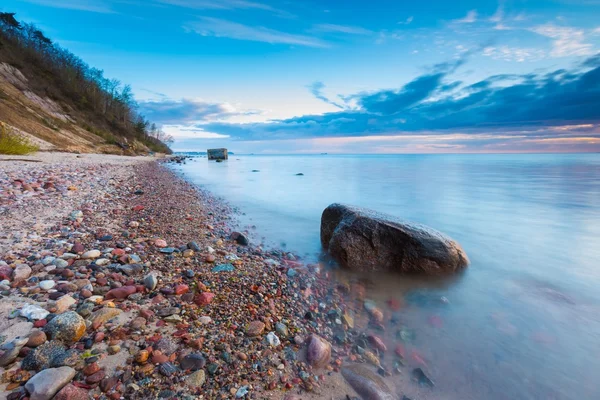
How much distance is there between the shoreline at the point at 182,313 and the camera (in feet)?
6.17

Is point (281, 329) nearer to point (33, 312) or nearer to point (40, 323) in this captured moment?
point (40, 323)

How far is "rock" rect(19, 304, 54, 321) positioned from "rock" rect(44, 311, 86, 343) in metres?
0.22

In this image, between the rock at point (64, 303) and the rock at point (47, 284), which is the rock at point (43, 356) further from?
the rock at point (47, 284)

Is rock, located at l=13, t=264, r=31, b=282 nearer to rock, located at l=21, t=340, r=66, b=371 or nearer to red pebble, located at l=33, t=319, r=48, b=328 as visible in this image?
red pebble, located at l=33, t=319, r=48, b=328

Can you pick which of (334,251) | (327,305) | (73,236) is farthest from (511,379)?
(73,236)

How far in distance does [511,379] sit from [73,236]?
5.52 m

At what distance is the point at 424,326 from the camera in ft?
10.9

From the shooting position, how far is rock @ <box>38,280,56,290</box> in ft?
8.61

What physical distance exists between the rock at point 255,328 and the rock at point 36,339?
140cm

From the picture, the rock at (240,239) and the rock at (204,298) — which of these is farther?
the rock at (240,239)

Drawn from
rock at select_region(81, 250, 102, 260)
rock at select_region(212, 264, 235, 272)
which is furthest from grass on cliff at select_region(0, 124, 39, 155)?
rock at select_region(212, 264, 235, 272)

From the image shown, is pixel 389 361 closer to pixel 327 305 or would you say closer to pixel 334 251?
pixel 327 305

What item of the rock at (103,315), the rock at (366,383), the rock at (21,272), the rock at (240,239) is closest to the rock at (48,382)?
the rock at (103,315)

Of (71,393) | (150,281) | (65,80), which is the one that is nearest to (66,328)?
(71,393)
